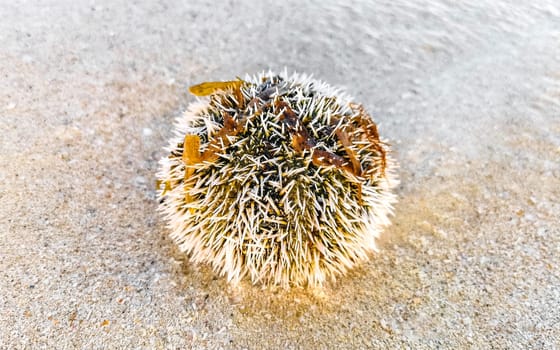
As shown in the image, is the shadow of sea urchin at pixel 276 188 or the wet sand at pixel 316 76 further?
the wet sand at pixel 316 76

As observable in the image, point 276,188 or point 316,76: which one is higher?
point 276,188

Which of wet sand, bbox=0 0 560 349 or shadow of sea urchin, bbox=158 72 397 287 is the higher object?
shadow of sea urchin, bbox=158 72 397 287

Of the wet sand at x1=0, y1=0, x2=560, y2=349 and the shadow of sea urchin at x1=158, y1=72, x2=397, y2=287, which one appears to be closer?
the shadow of sea urchin at x1=158, y1=72, x2=397, y2=287

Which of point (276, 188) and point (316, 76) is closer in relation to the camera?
point (276, 188)

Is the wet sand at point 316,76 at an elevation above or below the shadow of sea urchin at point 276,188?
below
